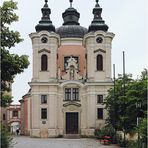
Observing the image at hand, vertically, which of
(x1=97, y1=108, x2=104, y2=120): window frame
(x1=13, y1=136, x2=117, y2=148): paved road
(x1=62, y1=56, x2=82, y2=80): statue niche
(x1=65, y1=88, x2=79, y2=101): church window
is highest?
(x1=62, y1=56, x2=82, y2=80): statue niche

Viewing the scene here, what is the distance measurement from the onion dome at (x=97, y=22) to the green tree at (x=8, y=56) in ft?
128

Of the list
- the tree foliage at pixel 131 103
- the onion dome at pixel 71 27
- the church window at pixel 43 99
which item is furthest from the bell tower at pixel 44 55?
the tree foliage at pixel 131 103

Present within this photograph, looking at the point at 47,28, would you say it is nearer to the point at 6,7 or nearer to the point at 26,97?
the point at 26,97

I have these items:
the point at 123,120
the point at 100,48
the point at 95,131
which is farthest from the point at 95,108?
the point at 123,120

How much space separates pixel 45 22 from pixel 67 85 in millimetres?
8359

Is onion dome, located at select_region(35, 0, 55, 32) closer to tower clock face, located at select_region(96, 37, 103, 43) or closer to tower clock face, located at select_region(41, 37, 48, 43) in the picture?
tower clock face, located at select_region(41, 37, 48, 43)

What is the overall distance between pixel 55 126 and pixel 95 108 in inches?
205

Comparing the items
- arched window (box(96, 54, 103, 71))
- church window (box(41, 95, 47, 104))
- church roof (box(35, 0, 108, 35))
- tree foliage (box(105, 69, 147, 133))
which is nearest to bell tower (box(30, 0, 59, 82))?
church roof (box(35, 0, 108, 35))

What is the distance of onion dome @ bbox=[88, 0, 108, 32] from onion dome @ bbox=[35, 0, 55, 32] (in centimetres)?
498

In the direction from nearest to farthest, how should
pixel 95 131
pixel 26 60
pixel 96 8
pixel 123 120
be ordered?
1. pixel 26 60
2. pixel 123 120
3. pixel 95 131
4. pixel 96 8

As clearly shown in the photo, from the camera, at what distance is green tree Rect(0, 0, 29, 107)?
880 inches

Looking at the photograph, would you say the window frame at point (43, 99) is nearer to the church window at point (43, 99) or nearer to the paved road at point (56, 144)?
the church window at point (43, 99)

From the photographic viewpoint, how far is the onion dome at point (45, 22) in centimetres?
6200

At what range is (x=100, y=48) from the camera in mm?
61250
